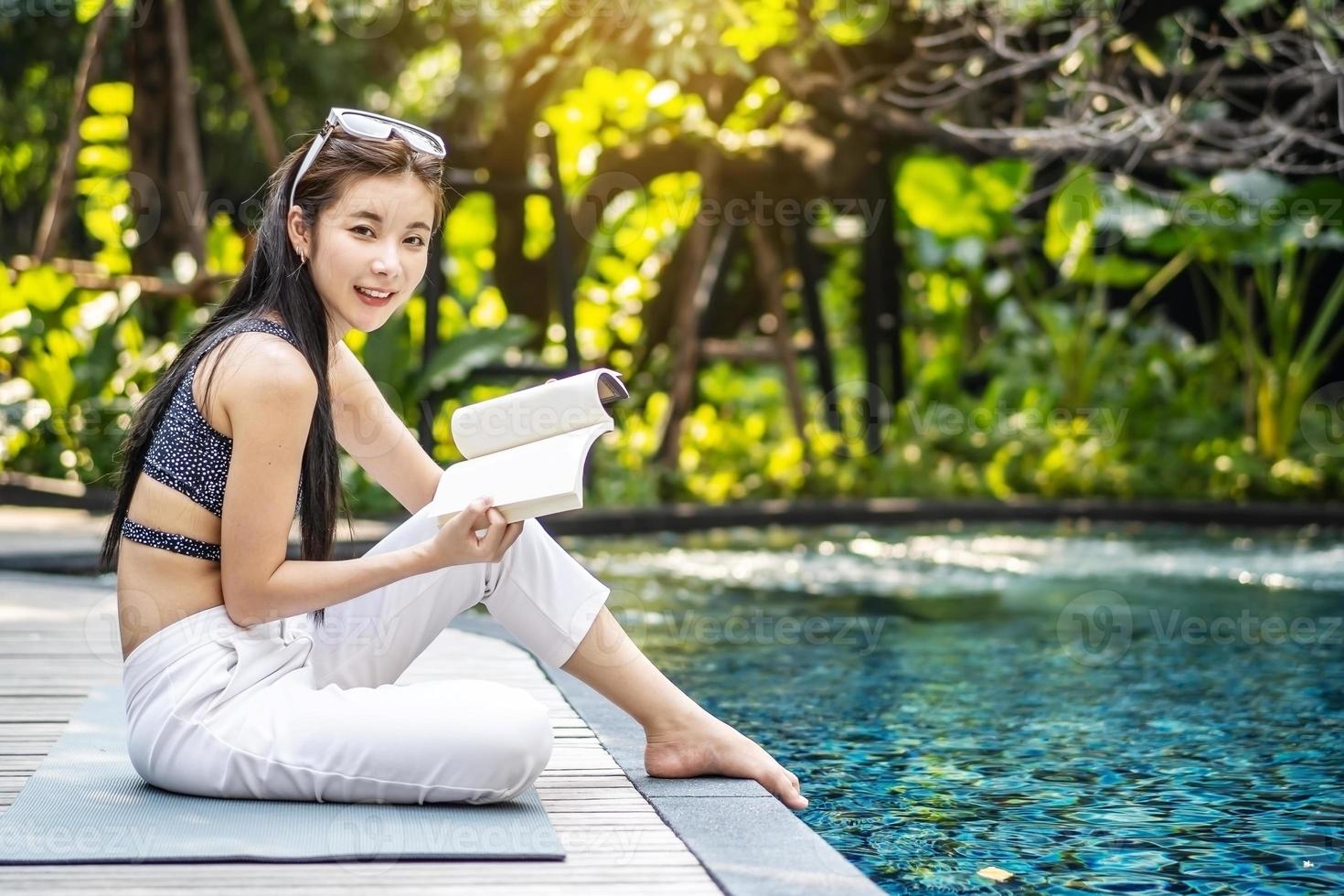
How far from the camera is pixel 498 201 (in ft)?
39.3

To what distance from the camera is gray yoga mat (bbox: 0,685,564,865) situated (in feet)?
7.97

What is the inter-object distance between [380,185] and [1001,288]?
1088cm

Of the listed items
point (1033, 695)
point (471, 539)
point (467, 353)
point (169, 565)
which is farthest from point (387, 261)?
point (467, 353)

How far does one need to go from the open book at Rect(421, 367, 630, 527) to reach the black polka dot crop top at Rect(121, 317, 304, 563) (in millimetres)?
309

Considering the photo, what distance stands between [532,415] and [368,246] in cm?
41

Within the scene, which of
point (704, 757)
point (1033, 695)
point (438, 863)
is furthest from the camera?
point (1033, 695)

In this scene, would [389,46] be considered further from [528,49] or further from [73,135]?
[73,135]

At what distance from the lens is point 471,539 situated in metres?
2.61

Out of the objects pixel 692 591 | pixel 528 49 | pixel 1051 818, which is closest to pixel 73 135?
pixel 528 49

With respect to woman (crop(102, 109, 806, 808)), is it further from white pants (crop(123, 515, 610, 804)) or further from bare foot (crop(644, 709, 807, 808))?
bare foot (crop(644, 709, 807, 808))

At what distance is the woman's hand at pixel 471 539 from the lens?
2.58 m

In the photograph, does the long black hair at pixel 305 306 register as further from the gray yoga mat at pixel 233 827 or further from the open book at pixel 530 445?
the gray yoga mat at pixel 233 827

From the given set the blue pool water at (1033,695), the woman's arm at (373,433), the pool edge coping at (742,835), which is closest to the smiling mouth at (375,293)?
the woman's arm at (373,433)

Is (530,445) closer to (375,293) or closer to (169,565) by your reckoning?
(375,293)
